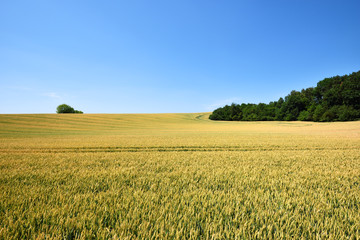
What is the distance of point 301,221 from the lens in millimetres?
1528

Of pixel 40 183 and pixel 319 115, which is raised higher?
pixel 319 115

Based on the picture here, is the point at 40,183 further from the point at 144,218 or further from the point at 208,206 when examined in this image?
the point at 208,206

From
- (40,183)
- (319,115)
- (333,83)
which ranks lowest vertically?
(40,183)

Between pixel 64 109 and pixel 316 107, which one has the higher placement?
pixel 64 109

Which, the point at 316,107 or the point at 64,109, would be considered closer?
the point at 316,107

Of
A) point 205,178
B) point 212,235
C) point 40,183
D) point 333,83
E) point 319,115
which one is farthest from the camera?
point 333,83

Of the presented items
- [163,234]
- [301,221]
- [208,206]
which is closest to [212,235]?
[163,234]

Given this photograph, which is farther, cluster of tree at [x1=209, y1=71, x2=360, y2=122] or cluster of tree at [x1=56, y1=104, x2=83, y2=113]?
cluster of tree at [x1=56, y1=104, x2=83, y2=113]

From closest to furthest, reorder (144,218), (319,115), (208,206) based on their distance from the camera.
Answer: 1. (144,218)
2. (208,206)
3. (319,115)

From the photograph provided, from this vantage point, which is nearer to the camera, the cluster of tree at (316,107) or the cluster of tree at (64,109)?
the cluster of tree at (316,107)

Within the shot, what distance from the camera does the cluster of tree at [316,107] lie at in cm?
4012

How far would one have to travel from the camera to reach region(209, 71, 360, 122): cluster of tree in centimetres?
4012

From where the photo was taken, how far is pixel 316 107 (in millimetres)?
46375

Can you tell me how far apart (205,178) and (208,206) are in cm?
98
